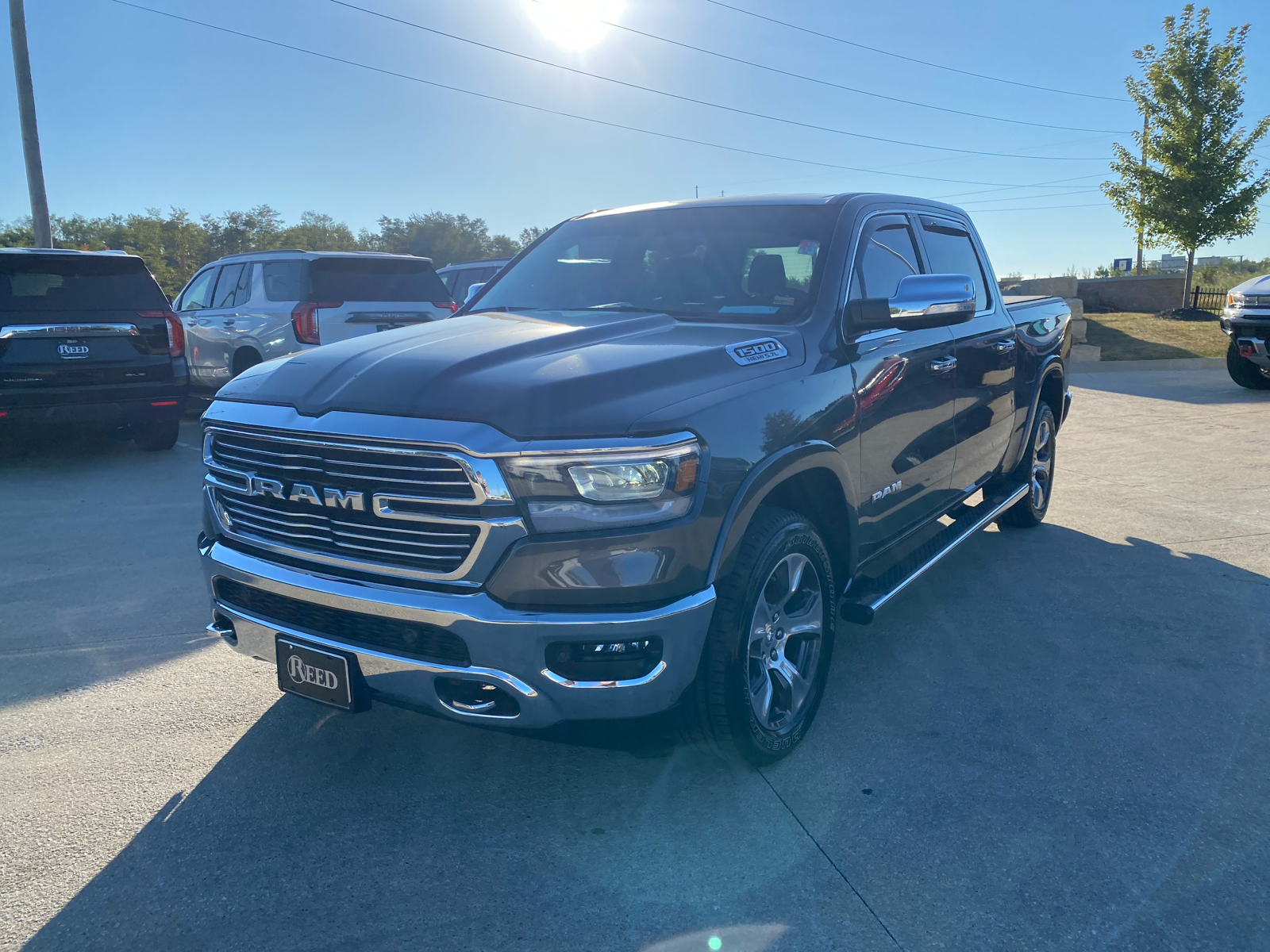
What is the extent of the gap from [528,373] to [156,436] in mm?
8037

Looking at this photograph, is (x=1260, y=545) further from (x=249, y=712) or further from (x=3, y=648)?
(x=3, y=648)

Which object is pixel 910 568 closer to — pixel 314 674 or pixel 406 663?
pixel 406 663

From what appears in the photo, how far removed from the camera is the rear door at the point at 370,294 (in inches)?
376

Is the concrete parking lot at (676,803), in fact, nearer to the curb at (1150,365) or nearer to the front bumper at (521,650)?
the front bumper at (521,650)

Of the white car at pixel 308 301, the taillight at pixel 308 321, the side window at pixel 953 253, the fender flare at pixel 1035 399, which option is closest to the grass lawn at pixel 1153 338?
the fender flare at pixel 1035 399

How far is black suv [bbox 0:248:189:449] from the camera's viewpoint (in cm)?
798

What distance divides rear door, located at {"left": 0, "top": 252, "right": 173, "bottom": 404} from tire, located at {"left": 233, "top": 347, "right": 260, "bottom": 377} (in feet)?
5.29

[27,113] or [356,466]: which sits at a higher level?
[27,113]

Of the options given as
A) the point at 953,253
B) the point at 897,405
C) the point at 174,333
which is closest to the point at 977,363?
the point at 953,253

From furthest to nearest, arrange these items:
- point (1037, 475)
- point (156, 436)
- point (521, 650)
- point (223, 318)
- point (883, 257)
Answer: point (223, 318) < point (156, 436) < point (1037, 475) < point (883, 257) < point (521, 650)

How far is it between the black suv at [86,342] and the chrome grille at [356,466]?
6296 mm

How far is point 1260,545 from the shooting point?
18.8ft

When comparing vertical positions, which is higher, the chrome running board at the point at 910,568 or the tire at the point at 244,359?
the tire at the point at 244,359

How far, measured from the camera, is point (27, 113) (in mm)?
15766
